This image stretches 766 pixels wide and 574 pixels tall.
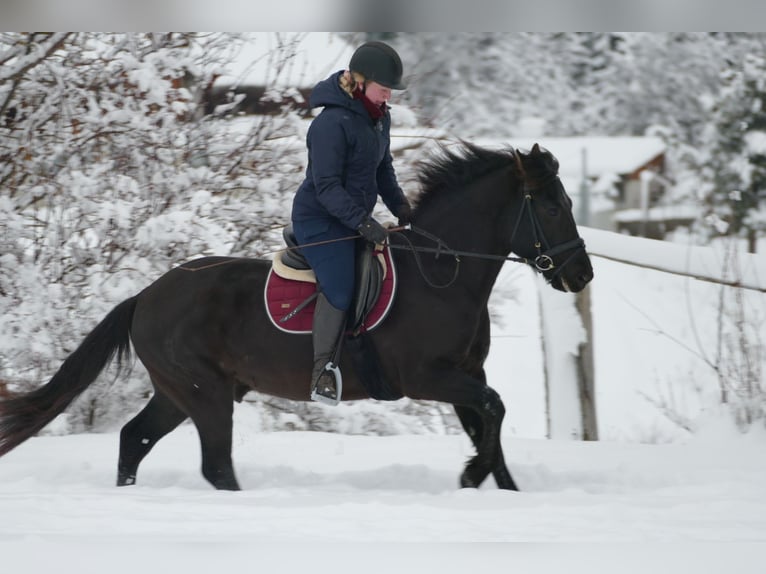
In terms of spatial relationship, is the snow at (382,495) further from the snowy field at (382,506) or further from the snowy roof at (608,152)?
the snowy roof at (608,152)

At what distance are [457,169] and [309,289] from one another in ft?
3.38

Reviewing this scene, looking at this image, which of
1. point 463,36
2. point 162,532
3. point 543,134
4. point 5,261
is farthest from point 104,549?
point 543,134

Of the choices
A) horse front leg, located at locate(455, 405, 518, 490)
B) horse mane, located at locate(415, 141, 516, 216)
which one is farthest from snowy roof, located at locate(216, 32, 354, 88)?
horse front leg, located at locate(455, 405, 518, 490)

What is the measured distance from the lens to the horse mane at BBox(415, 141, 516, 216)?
4836mm

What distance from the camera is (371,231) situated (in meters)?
4.40

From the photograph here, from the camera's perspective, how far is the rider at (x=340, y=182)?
441 centimetres

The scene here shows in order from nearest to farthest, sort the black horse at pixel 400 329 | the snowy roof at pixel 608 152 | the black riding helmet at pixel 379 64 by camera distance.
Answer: the black riding helmet at pixel 379 64 → the black horse at pixel 400 329 → the snowy roof at pixel 608 152

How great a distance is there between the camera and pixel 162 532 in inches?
148

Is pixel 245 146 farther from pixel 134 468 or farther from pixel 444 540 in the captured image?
pixel 444 540

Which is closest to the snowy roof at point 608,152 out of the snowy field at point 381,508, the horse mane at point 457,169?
the snowy field at point 381,508

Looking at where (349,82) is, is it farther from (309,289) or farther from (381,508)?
(381,508)

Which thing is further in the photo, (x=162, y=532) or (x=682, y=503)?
(x=682, y=503)

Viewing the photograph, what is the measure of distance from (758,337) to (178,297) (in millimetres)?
3797

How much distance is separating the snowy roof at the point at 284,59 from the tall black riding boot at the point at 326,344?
3147mm
